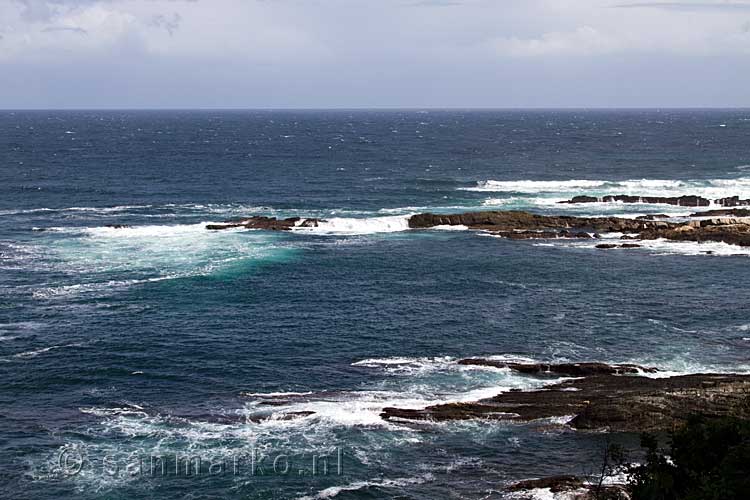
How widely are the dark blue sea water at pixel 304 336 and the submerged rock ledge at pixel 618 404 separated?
1418 mm

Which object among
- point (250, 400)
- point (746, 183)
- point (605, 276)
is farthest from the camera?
point (746, 183)

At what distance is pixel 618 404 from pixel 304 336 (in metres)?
26.9

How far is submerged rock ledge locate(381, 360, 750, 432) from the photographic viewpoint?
49188mm

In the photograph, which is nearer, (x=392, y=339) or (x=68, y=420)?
(x=68, y=420)

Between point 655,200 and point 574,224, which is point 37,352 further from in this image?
point 655,200

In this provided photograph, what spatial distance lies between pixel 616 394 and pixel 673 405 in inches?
155

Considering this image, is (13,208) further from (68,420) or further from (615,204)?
(615,204)

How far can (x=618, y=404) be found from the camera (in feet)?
167

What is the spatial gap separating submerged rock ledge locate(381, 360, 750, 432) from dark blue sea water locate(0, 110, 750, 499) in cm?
142

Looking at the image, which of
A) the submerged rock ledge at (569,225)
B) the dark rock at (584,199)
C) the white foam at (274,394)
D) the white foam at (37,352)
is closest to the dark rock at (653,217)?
the submerged rock ledge at (569,225)

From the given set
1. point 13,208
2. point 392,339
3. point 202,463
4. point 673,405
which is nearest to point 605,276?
point 392,339

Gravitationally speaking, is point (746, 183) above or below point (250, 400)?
above

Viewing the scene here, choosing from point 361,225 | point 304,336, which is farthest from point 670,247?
point 304,336

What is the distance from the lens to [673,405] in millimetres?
50062
